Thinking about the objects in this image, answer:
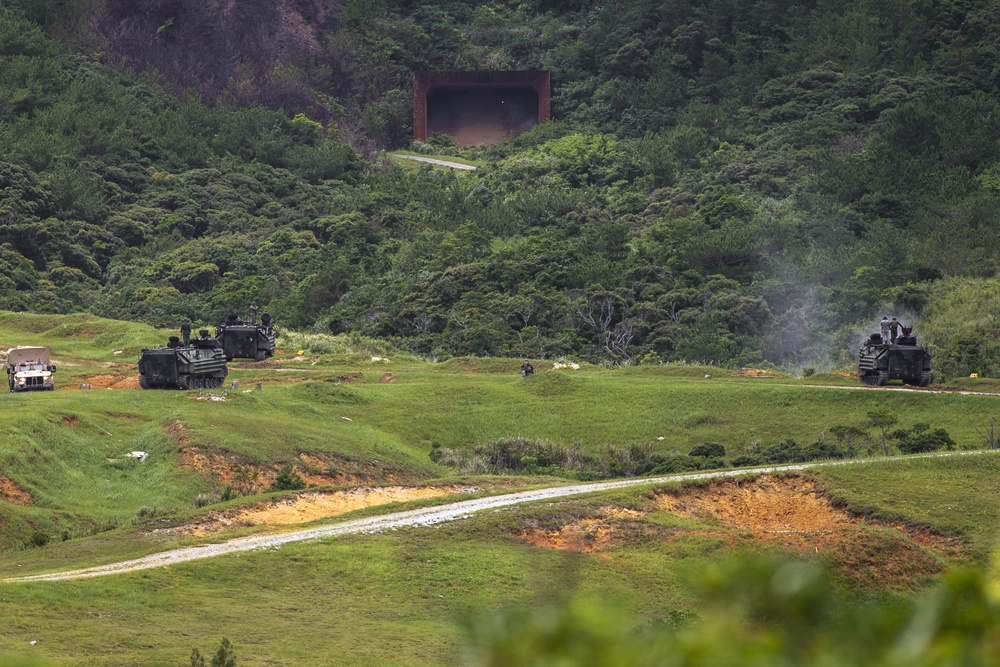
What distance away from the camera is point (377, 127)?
4235 inches

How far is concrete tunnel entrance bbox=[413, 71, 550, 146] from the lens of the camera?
345 feet

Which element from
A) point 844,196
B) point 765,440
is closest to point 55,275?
point 844,196

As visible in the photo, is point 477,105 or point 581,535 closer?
point 581,535

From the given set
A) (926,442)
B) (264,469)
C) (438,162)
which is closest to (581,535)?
(264,469)

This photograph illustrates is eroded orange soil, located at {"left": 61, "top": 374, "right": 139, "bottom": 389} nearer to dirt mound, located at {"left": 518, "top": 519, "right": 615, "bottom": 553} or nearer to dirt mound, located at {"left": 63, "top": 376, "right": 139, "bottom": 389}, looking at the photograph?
dirt mound, located at {"left": 63, "top": 376, "right": 139, "bottom": 389}

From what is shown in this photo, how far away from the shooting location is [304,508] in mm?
33875

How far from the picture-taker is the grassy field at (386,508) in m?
21.7

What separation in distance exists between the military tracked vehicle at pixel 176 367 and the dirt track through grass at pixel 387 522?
1840 centimetres

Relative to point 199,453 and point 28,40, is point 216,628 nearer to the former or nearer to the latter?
point 199,453

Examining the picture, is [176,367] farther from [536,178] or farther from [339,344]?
[536,178]

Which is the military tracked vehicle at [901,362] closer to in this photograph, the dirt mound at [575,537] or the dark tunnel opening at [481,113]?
the dirt mound at [575,537]

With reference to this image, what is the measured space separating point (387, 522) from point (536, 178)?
64.7 m

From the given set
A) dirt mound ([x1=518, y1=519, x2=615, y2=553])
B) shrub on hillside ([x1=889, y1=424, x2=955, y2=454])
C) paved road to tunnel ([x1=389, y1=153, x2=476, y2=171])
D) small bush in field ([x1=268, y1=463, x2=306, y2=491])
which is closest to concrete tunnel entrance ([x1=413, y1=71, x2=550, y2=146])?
paved road to tunnel ([x1=389, y1=153, x2=476, y2=171])

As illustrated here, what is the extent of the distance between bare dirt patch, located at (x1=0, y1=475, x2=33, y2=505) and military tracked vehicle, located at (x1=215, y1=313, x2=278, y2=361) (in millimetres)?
22603
